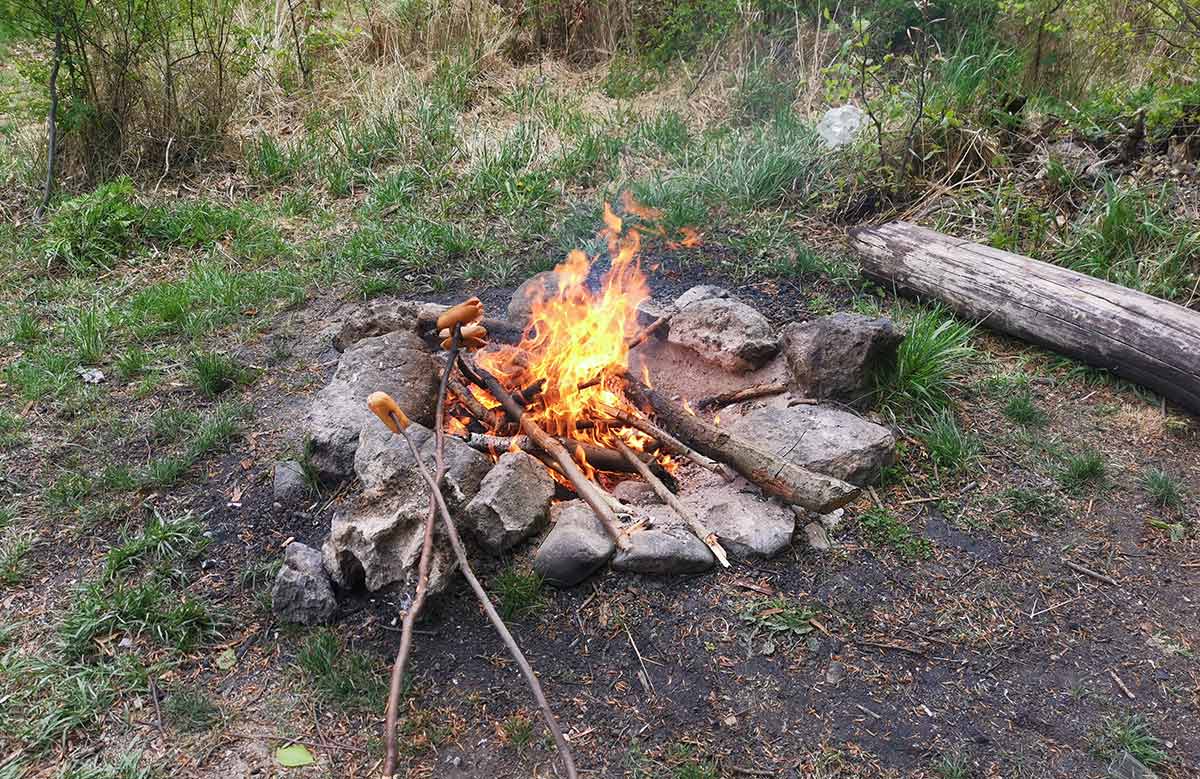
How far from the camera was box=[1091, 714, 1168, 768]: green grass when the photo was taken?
2516 mm

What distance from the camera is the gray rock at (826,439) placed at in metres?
3.38

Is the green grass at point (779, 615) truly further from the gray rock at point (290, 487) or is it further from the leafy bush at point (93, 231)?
the leafy bush at point (93, 231)

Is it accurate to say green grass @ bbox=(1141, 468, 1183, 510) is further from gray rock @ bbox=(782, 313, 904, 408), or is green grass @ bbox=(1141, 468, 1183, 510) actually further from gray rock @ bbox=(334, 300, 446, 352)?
gray rock @ bbox=(334, 300, 446, 352)

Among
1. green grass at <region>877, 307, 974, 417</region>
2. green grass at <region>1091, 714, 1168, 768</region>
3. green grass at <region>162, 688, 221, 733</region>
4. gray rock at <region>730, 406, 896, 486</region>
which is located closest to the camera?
green grass at <region>1091, 714, 1168, 768</region>

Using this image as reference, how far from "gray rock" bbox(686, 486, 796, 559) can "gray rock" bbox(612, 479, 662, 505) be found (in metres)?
0.15

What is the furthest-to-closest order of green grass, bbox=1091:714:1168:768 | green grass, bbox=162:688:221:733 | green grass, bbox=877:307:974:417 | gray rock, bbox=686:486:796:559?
green grass, bbox=877:307:974:417
gray rock, bbox=686:486:796:559
green grass, bbox=162:688:221:733
green grass, bbox=1091:714:1168:768

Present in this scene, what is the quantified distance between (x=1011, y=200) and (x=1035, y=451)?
2.28 metres

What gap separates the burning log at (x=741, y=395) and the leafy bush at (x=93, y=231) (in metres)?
4.57

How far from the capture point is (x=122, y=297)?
5.50 metres

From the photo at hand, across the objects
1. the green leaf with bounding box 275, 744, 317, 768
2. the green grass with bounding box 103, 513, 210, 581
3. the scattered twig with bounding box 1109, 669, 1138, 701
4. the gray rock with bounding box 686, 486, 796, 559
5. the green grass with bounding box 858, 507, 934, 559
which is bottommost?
the scattered twig with bounding box 1109, 669, 1138, 701

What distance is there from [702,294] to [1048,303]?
5.97ft

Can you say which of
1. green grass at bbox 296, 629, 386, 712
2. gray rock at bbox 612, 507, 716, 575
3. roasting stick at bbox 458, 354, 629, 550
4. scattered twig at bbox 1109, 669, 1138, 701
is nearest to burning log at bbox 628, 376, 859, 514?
gray rock at bbox 612, 507, 716, 575

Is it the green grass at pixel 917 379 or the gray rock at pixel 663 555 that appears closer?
the gray rock at pixel 663 555

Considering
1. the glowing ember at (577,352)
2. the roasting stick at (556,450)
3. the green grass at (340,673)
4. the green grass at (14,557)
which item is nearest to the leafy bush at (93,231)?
the green grass at (14,557)
